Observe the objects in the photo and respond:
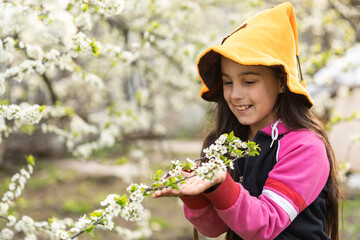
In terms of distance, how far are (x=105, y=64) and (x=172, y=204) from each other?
7.44ft

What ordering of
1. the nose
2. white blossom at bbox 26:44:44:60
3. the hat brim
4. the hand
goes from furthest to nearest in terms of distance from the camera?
white blossom at bbox 26:44:44:60
the nose
the hat brim
the hand

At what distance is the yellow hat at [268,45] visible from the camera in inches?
62.1

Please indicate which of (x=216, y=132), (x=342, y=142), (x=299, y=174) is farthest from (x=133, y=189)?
(x=342, y=142)

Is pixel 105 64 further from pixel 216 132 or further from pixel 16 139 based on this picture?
pixel 216 132

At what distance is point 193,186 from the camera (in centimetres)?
131

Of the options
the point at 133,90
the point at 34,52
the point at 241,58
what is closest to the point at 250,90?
the point at 241,58

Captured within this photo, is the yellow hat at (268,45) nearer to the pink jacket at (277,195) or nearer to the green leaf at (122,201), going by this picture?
the pink jacket at (277,195)

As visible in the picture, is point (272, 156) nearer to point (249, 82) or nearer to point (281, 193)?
point (281, 193)

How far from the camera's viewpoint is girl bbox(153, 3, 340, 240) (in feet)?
4.65

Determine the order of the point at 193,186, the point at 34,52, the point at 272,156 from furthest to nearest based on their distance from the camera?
the point at 34,52, the point at 272,156, the point at 193,186

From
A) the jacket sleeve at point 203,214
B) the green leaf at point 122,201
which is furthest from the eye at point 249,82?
the green leaf at point 122,201

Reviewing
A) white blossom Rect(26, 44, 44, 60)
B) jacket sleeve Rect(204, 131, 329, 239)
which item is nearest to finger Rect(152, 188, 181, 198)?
jacket sleeve Rect(204, 131, 329, 239)

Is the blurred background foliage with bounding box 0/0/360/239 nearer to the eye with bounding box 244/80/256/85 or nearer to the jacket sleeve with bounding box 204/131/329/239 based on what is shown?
the eye with bounding box 244/80/256/85

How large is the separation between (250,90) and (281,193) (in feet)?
1.38
